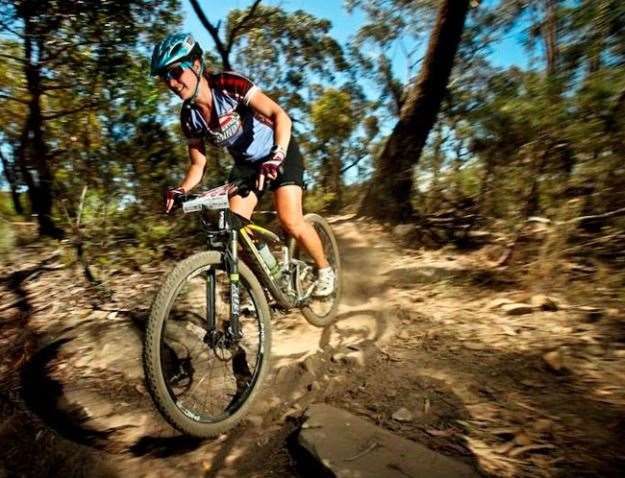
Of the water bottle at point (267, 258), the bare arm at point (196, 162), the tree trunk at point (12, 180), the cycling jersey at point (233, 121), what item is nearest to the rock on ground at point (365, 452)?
the water bottle at point (267, 258)

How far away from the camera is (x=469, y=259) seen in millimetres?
4910

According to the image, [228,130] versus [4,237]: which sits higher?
[228,130]

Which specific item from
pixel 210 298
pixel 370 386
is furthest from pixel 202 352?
pixel 370 386

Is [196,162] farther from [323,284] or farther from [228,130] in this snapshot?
[323,284]

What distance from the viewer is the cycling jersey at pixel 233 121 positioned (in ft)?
9.61

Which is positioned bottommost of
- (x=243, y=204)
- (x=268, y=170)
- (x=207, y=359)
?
(x=207, y=359)

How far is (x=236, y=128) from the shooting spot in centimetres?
312

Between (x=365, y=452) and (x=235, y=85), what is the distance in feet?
8.30

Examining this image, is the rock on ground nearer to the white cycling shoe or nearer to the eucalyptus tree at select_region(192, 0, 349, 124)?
the white cycling shoe

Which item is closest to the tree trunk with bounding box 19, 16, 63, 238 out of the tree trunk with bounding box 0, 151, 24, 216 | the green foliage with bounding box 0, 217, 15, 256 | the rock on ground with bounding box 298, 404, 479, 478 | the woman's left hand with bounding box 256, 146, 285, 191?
the tree trunk with bounding box 0, 151, 24, 216

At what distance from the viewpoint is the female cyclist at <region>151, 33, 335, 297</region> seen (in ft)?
8.73

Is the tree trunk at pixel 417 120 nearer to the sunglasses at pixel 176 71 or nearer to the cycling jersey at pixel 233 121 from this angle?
the cycling jersey at pixel 233 121

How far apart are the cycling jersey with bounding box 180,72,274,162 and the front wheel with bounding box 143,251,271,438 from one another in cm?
102

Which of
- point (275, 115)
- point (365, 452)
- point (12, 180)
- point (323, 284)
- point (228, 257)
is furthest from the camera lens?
point (12, 180)
